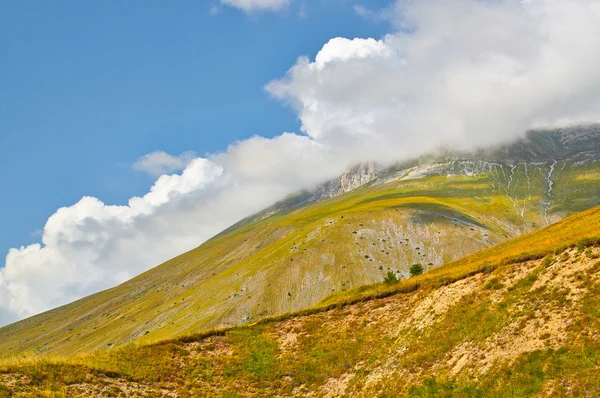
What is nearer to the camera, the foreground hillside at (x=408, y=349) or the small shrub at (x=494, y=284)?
the foreground hillside at (x=408, y=349)

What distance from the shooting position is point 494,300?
34156mm

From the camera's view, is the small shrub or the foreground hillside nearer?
the foreground hillside

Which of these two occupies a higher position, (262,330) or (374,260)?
(262,330)

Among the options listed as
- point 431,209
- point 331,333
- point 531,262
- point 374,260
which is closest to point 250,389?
point 331,333

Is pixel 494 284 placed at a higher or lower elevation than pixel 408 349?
higher

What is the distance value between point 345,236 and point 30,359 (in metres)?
119

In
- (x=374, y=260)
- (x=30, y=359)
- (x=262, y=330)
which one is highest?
(x=30, y=359)

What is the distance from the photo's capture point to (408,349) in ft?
112

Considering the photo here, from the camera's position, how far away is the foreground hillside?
26.0 m

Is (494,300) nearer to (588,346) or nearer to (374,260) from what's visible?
(588,346)

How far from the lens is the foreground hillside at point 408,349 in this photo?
25953 mm

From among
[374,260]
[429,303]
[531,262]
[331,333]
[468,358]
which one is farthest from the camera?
[374,260]

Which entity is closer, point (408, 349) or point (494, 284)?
point (408, 349)

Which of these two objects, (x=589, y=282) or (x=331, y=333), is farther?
(x=331, y=333)
